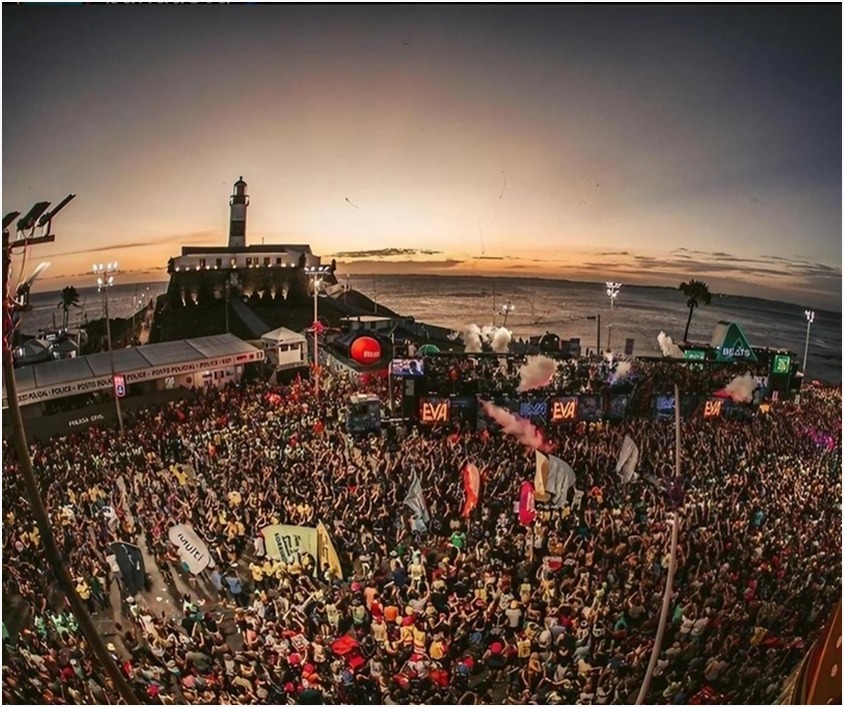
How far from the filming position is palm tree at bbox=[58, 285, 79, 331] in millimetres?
3287

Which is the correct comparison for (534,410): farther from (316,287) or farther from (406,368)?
(316,287)

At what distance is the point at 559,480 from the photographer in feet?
11.1

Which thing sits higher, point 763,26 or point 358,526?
point 763,26

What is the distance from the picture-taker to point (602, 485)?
344 centimetres

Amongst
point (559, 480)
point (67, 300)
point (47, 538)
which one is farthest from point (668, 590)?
point (67, 300)

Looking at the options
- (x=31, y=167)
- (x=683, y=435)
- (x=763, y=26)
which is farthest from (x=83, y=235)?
(x=763, y=26)

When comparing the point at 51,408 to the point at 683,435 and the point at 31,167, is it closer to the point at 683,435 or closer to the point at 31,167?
the point at 31,167

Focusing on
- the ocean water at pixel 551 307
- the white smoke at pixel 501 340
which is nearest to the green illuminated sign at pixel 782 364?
the ocean water at pixel 551 307

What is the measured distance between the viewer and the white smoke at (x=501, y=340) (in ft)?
10.9

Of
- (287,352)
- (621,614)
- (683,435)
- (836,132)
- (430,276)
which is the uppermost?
(836,132)

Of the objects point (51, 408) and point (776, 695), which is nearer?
point (51, 408)

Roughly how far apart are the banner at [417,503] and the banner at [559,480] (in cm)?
62

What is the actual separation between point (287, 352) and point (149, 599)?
4.56 ft

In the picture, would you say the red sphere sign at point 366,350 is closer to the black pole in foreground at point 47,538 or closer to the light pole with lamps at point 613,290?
the light pole with lamps at point 613,290
